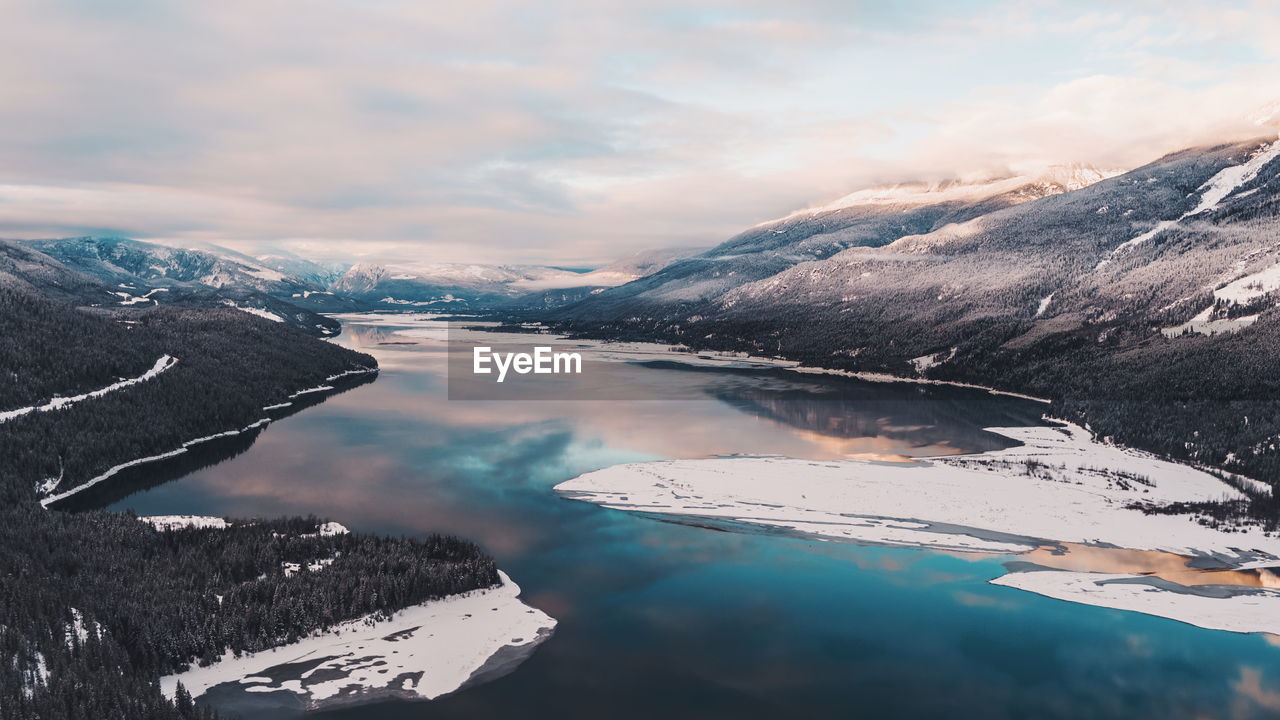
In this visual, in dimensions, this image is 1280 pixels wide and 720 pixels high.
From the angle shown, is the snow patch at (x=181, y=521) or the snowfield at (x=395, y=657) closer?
the snowfield at (x=395, y=657)

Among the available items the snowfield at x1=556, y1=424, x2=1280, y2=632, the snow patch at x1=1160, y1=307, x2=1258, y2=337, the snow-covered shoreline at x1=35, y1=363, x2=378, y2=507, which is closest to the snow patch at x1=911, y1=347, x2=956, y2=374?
the snow patch at x1=1160, y1=307, x2=1258, y2=337

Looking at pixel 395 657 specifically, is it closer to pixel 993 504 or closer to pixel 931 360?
pixel 993 504

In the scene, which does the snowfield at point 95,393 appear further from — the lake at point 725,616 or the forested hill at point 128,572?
the lake at point 725,616

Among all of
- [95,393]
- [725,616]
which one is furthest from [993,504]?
[95,393]

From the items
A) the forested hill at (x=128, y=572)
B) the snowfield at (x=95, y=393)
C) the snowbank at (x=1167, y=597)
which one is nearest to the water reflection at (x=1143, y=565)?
the snowbank at (x=1167, y=597)

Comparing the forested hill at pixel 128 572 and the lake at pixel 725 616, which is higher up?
the forested hill at pixel 128 572

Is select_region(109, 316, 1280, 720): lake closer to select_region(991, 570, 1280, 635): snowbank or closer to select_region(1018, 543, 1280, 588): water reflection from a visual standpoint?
select_region(991, 570, 1280, 635): snowbank

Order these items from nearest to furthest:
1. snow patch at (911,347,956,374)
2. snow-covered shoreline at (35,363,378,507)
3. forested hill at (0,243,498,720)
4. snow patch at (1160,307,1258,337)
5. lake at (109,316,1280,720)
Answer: forested hill at (0,243,498,720), lake at (109,316,1280,720), snow-covered shoreline at (35,363,378,507), snow patch at (1160,307,1258,337), snow patch at (911,347,956,374)
